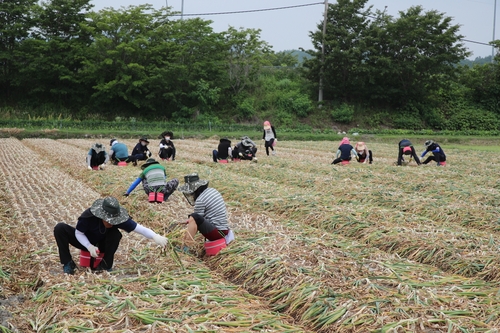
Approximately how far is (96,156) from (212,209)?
814 cm

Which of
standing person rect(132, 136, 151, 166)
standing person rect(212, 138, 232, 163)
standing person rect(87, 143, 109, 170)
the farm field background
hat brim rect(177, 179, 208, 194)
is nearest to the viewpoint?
the farm field background

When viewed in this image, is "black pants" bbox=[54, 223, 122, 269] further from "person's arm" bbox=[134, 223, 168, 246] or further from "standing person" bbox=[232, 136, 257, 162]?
"standing person" bbox=[232, 136, 257, 162]

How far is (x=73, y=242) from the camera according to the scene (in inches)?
211

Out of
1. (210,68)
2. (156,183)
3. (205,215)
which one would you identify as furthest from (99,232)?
(210,68)

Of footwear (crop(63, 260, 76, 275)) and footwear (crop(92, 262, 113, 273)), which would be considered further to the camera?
footwear (crop(92, 262, 113, 273))

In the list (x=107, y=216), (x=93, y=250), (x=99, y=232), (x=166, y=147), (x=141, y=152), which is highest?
(x=166, y=147)

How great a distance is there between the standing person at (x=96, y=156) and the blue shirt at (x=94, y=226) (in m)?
8.24

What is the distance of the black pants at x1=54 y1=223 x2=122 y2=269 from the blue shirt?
0.06 metres

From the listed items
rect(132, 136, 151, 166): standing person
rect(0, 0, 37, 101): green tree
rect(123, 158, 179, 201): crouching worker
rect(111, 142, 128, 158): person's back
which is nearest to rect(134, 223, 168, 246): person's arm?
rect(123, 158, 179, 201): crouching worker

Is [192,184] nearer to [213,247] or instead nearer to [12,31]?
[213,247]

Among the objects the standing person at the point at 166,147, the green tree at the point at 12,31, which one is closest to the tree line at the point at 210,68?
the green tree at the point at 12,31

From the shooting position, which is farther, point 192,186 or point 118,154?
point 118,154

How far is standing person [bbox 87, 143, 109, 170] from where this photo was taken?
13234 millimetres

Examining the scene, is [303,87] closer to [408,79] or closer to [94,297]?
[408,79]
